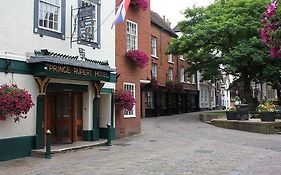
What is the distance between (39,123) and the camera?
489 inches

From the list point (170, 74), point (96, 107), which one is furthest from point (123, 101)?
point (170, 74)

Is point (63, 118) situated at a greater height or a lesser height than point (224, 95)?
lesser

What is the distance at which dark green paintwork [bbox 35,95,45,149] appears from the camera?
40.4 feet

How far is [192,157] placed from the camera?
460 inches

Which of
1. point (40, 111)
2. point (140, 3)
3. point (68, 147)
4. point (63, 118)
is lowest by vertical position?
point (68, 147)

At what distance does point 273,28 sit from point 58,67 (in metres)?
8.63

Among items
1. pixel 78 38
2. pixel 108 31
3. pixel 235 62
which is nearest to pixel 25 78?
pixel 78 38

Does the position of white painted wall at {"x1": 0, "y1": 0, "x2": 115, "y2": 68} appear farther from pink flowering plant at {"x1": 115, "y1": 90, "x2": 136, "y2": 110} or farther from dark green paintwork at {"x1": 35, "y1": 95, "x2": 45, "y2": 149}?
pink flowering plant at {"x1": 115, "y1": 90, "x2": 136, "y2": 110}

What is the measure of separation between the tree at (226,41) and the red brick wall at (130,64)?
8166mm

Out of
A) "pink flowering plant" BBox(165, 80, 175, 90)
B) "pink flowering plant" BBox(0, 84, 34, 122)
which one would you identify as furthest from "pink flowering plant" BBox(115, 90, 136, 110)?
"pink flowering plant" BBox(165, 80, 175, 90)

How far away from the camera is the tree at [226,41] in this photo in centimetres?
2559

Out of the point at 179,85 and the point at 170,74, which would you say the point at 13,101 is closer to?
the point at 170,74

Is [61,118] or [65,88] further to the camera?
[61,118]

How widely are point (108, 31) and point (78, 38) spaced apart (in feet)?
9.98
